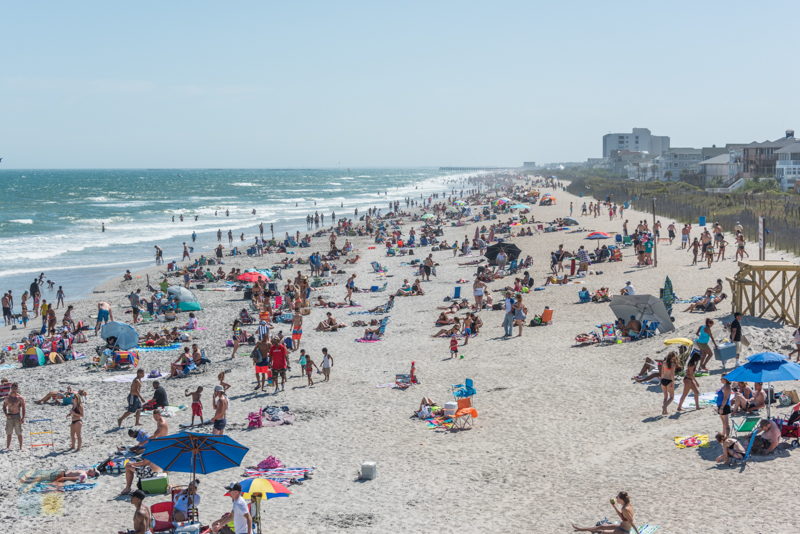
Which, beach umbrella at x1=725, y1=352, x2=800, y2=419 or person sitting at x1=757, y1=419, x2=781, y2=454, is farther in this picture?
beach umbrella at x1=725, y1=352, x2=800, y2=419

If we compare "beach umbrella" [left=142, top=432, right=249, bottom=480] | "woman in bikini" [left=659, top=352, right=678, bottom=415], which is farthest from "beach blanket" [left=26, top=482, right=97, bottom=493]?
"woman in bikini" [left=659, top=352, right=678, bottom=415]

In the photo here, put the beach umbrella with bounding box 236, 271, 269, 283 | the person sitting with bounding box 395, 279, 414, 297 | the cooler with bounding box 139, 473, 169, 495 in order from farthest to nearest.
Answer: the beach umbrella with bounding box 236, 271, 269, 283 < the person sitting with bounding box 395, 279, 414, 297 < the cooler with bounding box 139, 473, 169, 495

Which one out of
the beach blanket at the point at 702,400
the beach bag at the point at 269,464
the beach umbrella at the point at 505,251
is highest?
the beach umbrella at the point at 505,251

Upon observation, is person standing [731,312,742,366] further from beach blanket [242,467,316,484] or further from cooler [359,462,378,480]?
beach blanket [242,467,316,484]

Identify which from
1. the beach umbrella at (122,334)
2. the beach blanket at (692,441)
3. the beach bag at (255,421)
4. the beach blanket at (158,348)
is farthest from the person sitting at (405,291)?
the beach blanket at (692,441)

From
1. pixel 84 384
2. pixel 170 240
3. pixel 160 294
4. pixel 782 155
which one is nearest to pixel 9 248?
pixel 170 240

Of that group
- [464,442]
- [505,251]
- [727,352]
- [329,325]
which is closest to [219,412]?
[464,442]

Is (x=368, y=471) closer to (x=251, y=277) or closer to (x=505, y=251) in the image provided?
(x=251, y=277)

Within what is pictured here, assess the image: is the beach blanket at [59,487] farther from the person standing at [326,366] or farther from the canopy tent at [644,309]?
the canopy tent at [644,309]

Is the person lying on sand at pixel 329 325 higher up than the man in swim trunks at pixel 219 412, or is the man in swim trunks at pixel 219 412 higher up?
the man in swim trunks at pixel 219 412
